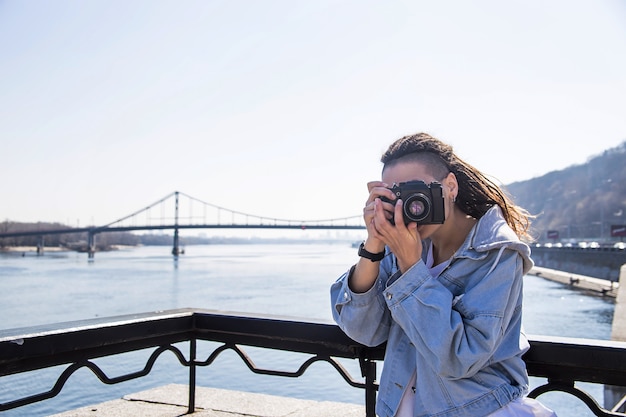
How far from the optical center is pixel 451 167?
1381 millimetres

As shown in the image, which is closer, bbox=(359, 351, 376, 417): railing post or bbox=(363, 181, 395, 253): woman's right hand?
bbox=(363, 181, 395, 253): woman's right hand

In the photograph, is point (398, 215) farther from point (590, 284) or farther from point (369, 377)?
point (590, 284)

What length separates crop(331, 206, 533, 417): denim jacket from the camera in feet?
3.69

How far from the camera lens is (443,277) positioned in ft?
4.10

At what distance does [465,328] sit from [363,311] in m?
0.30

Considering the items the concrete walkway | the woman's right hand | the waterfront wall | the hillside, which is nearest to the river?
the concrete walkway

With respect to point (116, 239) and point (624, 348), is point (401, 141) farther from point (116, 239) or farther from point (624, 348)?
point (116, 239)

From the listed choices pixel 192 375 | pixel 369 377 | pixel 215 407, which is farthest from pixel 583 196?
pixel 369 377

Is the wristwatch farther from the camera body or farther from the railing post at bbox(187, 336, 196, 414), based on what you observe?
the railing post at bbox(187, 336, 196, 414)

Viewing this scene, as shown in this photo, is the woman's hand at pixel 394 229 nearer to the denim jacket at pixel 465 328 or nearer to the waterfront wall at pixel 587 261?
the denim jacket at pixel 465 328

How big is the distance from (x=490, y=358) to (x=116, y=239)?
11826 cm

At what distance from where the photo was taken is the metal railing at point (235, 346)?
4.87 ft

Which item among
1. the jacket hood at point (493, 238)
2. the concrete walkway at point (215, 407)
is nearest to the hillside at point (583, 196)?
the concrete walkway at point (215, 407)

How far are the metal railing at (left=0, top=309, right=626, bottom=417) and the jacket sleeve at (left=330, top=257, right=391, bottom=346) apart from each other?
25 centimetres
